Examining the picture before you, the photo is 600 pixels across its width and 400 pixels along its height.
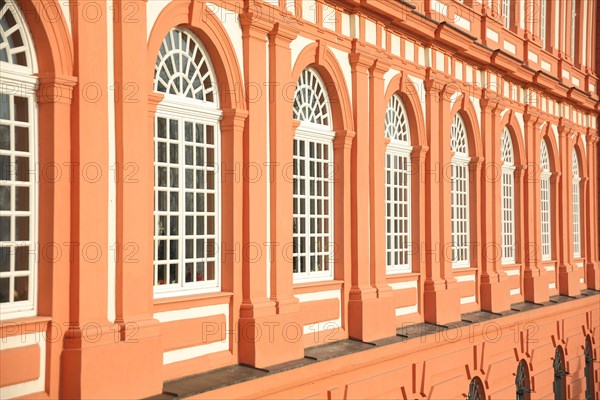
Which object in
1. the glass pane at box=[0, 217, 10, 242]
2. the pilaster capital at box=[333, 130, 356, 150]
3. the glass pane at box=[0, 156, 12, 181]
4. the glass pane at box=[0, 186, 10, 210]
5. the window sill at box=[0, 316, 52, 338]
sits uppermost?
the pilaster capital at box=[333, 130, 356, 150]

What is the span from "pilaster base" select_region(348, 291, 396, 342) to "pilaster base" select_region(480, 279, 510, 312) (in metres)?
4.39

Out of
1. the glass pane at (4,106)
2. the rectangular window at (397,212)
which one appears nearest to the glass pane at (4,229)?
the glass pane at (4,106)

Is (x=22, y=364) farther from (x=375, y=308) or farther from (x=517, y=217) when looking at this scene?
(x=517, y=217)

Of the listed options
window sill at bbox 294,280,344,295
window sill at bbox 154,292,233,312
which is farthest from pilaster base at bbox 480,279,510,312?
window sill at bbox 154,292,233,312

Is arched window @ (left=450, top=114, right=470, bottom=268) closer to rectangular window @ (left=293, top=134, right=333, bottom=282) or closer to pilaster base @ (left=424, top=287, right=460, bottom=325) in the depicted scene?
pilaster base @ (left=424, top=287, right=460, bottom=325)

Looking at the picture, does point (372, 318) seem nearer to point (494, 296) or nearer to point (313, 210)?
point (313, 210)

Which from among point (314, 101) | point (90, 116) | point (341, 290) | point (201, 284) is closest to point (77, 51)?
point (90, 116)

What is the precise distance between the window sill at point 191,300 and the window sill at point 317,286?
1564 mm

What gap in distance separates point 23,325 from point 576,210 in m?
19.9

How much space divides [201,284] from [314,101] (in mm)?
3672

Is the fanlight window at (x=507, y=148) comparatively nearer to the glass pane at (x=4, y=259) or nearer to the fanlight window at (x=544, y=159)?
the fanlight window at (x=544, y=159)

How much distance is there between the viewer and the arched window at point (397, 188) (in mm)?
14352

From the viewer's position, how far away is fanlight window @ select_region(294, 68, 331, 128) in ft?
39.4

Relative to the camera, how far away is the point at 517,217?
19.9 m
